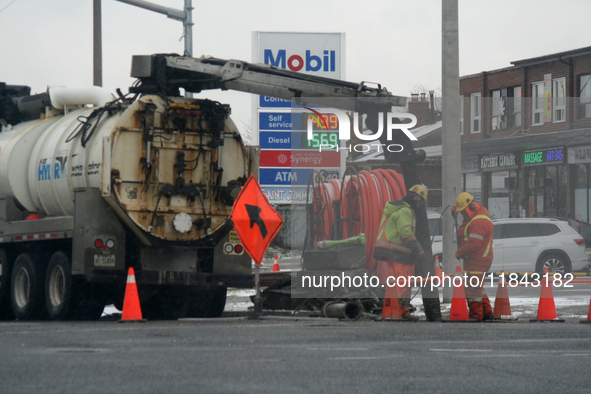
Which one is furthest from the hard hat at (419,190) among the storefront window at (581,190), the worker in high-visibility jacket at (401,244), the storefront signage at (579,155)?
the storefront window at (581,190)

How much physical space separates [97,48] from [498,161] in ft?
55.7

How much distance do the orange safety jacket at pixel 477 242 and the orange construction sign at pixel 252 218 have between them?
271 centimetres

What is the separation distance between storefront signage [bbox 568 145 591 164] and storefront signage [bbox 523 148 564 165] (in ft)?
1.38

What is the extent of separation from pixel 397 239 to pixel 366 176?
5.76 ft

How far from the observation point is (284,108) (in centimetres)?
2277

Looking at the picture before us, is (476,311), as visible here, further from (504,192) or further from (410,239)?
(504,192)

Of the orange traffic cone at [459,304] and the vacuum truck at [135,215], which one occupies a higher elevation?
the vacuum truck at [135,215]

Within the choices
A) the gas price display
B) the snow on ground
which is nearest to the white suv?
the snow on ground

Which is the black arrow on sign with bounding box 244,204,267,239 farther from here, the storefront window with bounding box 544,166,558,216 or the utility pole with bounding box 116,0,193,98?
the storefront window with bounding box 544,166,558,216

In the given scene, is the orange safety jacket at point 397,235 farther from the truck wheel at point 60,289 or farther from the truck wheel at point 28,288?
the truck wheel at point 28,288

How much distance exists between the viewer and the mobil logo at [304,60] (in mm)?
22703

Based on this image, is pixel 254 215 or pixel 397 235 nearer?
pixel 397 235

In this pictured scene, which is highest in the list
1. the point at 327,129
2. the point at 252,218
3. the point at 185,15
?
the point at 185,15

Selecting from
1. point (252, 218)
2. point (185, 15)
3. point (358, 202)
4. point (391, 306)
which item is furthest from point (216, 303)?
point (185, 15)
